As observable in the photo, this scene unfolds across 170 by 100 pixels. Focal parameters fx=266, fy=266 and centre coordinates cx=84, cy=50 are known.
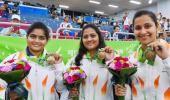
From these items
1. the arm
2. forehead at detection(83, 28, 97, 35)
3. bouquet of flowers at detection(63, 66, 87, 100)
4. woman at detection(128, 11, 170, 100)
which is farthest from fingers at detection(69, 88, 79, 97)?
forehead at detection(83, 28, 97, 35)

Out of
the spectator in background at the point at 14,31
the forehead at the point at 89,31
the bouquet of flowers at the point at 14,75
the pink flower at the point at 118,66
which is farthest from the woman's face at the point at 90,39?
the spectator in background at the point at 14,31

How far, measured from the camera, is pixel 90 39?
8.55 feet

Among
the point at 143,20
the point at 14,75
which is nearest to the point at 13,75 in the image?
the point at 14,75

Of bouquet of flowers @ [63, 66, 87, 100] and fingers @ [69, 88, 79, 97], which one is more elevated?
bouquet of flowers @ [63, 66, 87, 100]

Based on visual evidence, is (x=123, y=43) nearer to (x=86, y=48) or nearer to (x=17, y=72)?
(x=86, y=48)

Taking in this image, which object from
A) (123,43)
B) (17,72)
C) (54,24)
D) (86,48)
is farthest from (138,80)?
(54,24)

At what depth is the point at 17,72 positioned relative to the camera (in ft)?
6.48

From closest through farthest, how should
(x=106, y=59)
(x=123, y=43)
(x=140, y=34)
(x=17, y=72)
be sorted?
1. (x=17, y=72)
2. (x=140, y=34)
3. (x=106, y=59)
4. (x=123, y=43)

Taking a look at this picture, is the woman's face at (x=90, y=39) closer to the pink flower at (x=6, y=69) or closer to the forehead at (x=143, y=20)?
the forehead at (x=143, y=20)

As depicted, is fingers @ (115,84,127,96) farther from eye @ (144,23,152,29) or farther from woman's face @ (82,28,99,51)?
woman's face @ (82,28,99,51)

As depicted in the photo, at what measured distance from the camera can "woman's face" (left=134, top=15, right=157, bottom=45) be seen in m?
2.10

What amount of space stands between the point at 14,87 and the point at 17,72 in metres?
0.12

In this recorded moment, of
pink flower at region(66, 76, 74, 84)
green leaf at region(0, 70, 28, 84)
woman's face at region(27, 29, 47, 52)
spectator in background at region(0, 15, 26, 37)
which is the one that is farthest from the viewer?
spectator in background at region(0, 15, 26, 37)

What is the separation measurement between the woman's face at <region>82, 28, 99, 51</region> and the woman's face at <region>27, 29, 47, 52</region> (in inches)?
15.6
